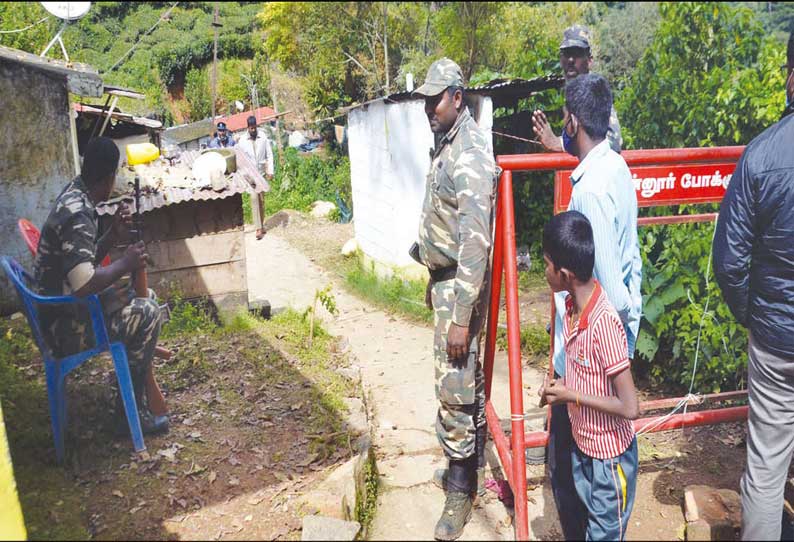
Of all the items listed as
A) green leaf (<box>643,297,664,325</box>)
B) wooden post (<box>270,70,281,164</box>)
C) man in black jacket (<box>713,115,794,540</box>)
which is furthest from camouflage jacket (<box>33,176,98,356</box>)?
green leaf (<box>643,297,664,325</box>)

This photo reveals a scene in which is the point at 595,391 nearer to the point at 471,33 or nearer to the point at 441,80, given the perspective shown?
the point at 441,80

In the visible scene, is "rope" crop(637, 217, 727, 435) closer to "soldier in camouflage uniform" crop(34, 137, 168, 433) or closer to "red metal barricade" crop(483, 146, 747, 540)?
"red metal barricade" crop(483, 146, 747, 540)

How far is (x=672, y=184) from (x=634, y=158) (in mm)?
304

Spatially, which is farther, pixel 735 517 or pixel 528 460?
pixel 528 460

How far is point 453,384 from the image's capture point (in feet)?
10.1

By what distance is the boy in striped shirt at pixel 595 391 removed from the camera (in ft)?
7.49

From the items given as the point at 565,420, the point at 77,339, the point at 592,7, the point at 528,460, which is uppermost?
the point at 592,7

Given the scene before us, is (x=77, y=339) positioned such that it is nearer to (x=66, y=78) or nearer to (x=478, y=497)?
(x=66, y=78)

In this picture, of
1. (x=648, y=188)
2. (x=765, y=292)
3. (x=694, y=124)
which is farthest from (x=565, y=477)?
(x=694, y=124)

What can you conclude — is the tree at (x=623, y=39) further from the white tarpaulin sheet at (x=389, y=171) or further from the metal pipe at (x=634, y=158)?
the metal pipe at (x=634, y=158)

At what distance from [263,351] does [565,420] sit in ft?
9.35

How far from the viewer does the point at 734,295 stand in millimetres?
2789

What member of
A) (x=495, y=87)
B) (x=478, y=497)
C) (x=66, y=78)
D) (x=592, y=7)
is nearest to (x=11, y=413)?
(x=66, y=78)

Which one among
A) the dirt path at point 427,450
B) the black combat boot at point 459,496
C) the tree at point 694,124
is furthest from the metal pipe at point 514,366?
the tree at point 694,124
